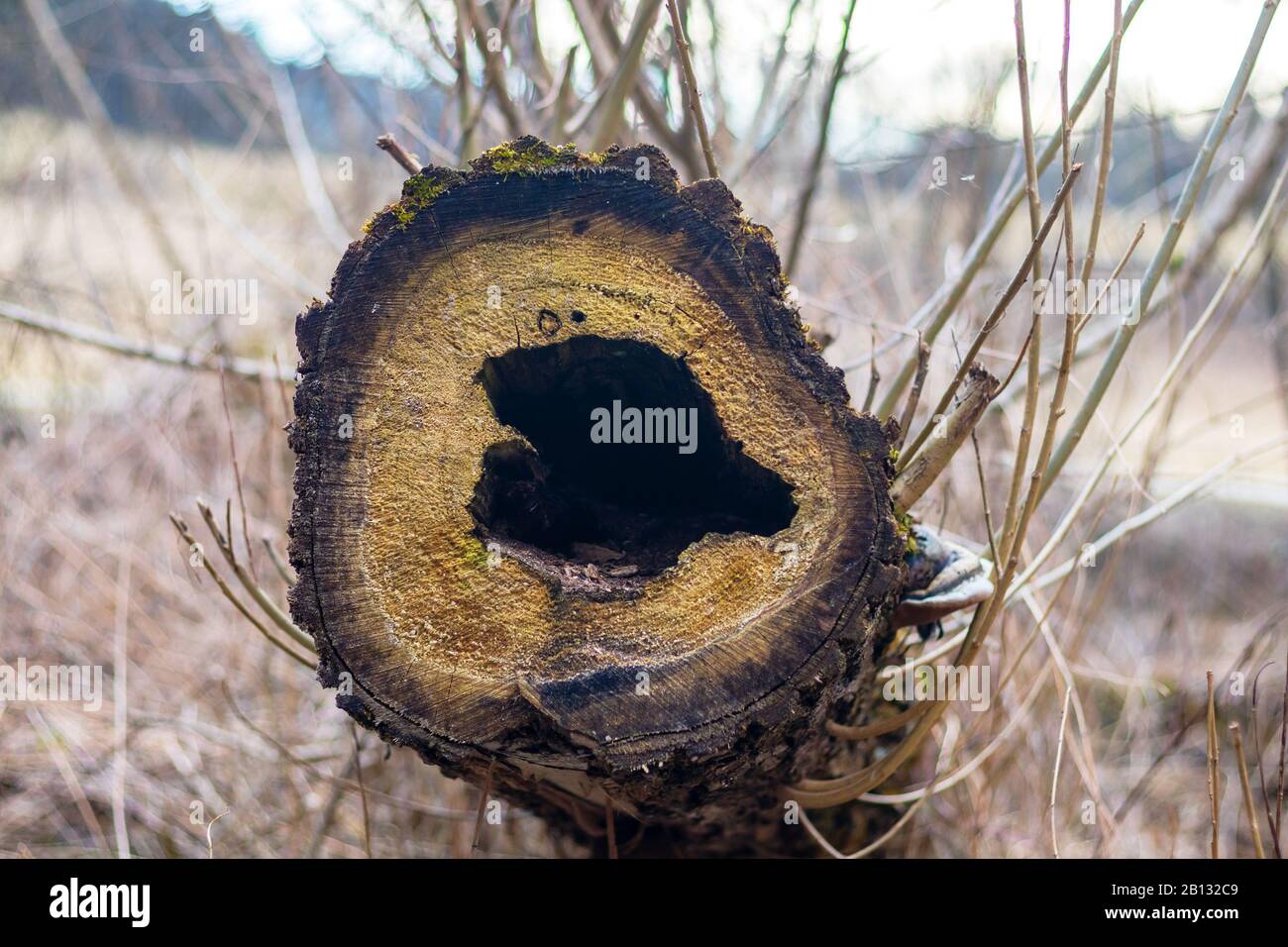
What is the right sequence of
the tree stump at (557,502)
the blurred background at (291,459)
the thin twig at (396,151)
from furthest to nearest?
1. the blurred background at (291,459)
2. the thin twig at (396,151)
3. the tree stump at (557,502)

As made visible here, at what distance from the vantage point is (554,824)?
1.75 meters

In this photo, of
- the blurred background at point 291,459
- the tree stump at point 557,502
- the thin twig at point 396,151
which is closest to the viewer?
the tree stump at point 557,502

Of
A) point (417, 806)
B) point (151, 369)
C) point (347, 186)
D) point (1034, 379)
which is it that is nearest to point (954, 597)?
point (1034, 379)

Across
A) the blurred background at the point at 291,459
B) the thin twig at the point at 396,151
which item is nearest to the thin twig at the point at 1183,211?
the blurred background at the point at 291,459

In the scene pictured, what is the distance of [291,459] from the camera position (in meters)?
3.36

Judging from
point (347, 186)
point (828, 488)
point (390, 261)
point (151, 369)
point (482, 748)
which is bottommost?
point (482, 748)

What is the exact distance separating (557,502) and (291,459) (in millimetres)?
2308

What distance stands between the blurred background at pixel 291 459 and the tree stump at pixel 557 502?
0.43m

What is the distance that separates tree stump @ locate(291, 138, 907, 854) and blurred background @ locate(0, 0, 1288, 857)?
0.43m

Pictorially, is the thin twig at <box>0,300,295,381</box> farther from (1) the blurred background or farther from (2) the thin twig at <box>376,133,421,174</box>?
(2) the thin twig at <box>376,133,421,174</box>

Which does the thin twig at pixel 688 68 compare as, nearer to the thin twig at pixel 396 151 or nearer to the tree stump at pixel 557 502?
the tree stump at pixel 557 502

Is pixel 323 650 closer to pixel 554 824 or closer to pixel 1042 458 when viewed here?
pixel 554 824

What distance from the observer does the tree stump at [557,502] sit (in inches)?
45.3
